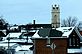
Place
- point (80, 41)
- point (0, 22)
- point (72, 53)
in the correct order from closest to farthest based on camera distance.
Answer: point (72, 53), point (80, 41), point (0, 22)

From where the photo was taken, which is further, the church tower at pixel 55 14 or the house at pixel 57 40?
the church tower at pixel 55 14

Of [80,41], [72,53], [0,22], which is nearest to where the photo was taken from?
[72,53]

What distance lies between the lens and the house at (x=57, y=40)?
46.0m

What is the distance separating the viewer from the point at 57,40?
46188 millimetres

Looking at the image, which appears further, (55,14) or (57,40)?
(55,14)

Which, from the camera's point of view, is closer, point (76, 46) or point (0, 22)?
point (76, 46)

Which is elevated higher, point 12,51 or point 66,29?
point 66,29

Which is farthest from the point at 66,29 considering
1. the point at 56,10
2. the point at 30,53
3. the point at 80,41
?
the point at 56,10

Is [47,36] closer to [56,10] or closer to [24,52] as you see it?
[24,52]

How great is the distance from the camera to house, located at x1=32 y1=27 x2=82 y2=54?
4600cm

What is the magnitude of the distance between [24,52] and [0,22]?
50101 millimetres

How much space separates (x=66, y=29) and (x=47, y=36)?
3806 millimetres

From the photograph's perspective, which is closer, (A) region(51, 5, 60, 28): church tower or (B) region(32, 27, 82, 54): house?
(B) region(32, 27, 82, 54): house

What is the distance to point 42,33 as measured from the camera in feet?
153
